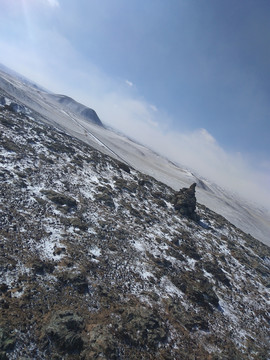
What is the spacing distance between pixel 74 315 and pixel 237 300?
11071 mm

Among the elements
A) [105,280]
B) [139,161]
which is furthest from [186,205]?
[139,161]

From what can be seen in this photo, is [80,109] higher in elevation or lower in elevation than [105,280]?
higher

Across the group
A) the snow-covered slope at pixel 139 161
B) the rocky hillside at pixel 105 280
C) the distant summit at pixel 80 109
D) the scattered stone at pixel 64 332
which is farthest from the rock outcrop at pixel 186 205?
the distant summit at pixel 80 109

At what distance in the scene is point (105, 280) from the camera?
8977 millimetres

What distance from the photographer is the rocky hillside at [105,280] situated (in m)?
6.34

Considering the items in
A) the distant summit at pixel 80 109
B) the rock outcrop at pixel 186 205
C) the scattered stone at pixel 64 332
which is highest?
the distant summit at pixel 80 109

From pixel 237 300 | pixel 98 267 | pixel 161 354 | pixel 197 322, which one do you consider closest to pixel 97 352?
pixel 161 354

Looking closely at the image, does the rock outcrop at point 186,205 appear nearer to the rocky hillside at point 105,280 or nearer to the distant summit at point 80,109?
the rocky hillside at point 105,280

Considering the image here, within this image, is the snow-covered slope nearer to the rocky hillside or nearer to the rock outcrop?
the rock outcrop

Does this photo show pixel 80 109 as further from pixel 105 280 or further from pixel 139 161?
pixel 105 280

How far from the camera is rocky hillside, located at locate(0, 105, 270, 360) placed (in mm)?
6344

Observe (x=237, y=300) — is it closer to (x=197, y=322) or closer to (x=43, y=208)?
(x=197, y=322)

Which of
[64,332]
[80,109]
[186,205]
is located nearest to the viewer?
[64,332]

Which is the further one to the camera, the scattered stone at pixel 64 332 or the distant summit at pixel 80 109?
the distant summit at pixel 80 109
